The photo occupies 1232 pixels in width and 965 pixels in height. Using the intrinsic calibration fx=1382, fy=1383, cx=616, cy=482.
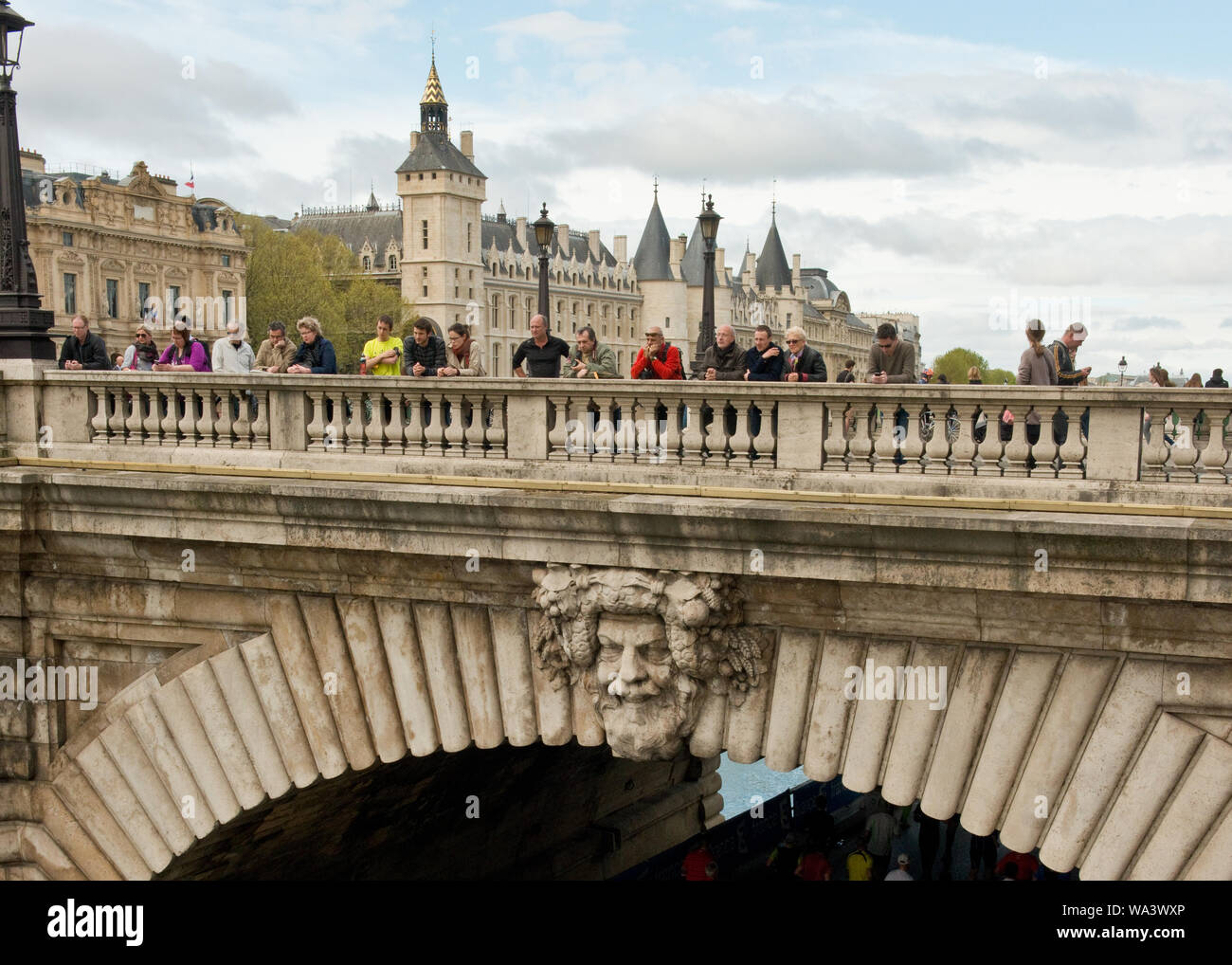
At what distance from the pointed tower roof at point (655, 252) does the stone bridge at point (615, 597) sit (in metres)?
124

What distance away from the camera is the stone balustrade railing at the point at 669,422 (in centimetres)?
878

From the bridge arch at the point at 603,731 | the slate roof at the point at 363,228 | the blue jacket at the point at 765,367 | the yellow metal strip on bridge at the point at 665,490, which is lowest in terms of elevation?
the bridge arch at the point at 603,731

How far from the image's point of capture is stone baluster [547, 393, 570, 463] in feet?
34.8

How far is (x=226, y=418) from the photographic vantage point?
1191cm

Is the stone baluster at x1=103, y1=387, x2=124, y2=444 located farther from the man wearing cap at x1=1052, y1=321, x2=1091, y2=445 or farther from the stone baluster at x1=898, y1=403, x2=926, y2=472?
the man wearing cap at x1=1052, y1=321, x2=1091, y2=445

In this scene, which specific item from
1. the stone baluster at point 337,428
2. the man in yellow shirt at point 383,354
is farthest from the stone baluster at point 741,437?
the man in yellow shirt at point 383,354

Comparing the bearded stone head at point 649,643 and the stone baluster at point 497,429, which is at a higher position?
the stone baluster at point 497,429

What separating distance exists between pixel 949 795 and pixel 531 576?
3393 millimetres

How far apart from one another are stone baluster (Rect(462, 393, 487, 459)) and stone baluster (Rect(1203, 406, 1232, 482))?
5229mm

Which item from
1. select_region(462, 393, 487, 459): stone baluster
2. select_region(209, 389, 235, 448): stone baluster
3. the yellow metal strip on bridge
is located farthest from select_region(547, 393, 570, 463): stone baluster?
select_region(209, 389, 235, 448): stone baluster

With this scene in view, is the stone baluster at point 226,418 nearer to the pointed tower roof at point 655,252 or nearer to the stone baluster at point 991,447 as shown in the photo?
the stone baluster at point 991,447

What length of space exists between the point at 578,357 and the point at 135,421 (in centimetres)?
400

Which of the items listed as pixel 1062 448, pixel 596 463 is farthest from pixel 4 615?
pixel 1062 448
